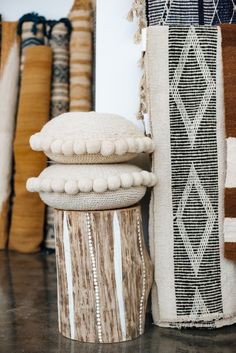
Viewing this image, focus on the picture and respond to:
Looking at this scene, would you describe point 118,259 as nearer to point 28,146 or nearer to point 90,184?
point 90,184

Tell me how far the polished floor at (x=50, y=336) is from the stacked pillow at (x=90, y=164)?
1.54 ft

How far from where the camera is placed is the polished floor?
5.70 feet

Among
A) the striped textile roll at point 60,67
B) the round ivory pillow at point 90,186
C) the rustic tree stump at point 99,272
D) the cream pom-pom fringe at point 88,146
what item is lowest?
the rustic tree stump at point 99,272

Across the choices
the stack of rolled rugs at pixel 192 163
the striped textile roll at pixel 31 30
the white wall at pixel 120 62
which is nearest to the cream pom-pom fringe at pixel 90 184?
the stack of rolled rugs at pixel 192 163

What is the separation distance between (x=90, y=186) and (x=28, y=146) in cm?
175

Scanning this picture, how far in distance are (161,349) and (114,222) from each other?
449mm

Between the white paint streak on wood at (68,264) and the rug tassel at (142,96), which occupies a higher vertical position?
the rug tassel at (142,96)

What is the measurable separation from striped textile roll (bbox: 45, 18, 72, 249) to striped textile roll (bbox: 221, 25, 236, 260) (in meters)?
1.70

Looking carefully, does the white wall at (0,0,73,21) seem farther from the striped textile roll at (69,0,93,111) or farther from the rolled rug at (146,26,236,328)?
the rolled rug at (146,26,236,328)

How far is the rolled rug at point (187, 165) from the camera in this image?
190 centimetres

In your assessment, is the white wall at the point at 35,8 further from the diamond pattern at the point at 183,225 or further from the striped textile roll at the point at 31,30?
the diamond pattern at the point at 183,225

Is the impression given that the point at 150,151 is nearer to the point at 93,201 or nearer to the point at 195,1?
the point at 93,201

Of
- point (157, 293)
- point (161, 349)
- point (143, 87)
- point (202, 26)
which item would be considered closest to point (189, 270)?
point (157, 293)

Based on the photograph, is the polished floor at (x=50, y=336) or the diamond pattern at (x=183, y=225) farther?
the diamond pattern at (x=183, y=225)
